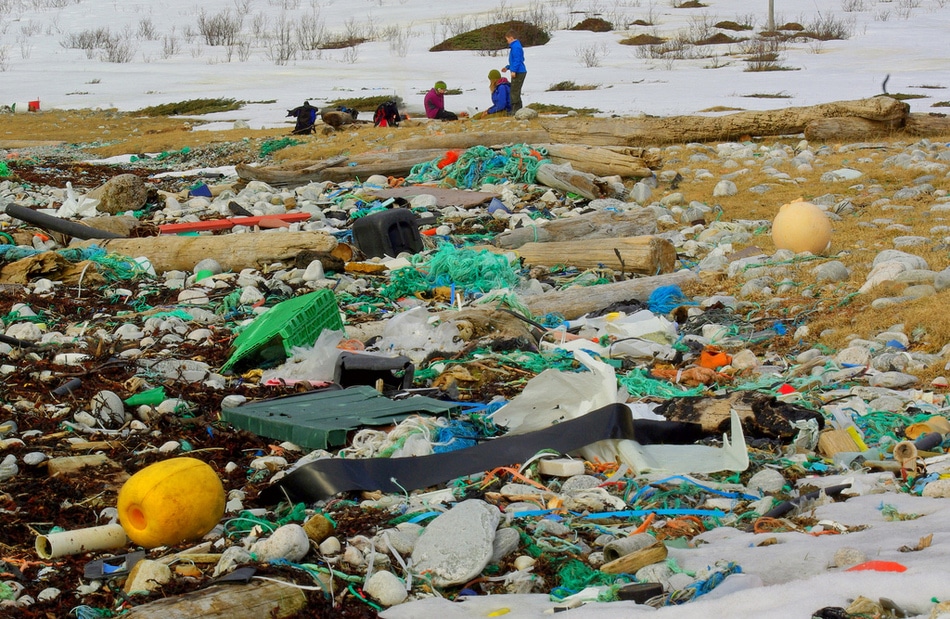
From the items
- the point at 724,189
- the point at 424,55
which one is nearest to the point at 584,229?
the point at 724,189

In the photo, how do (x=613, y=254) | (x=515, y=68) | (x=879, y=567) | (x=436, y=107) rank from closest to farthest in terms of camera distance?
1. (x=879, y=567)
2. (x=613, y=254)
3. (x=515, y=68)
4. (x=436, y=107)

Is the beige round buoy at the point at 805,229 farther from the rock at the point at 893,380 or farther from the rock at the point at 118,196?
the rock at the point at 118,196

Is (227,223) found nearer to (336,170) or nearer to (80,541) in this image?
(336,170)

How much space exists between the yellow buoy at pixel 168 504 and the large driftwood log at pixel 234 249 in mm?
4294

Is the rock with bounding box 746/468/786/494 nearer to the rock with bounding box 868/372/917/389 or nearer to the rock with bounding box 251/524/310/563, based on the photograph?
the rock with bounding box 868/372/917/389

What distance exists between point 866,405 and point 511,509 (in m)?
1.93

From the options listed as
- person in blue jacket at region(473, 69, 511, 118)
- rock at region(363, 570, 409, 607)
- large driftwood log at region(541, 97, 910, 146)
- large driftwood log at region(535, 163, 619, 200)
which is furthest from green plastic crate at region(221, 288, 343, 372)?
person in blue jacket at region(473, 69, 511, 118)

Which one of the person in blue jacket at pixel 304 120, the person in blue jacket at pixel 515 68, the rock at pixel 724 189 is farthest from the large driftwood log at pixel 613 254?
the person in blue jacket at pixel 515 68

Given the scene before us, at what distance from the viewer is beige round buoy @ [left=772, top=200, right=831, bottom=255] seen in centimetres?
706

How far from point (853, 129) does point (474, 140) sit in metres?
4.87

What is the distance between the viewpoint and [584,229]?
820cm

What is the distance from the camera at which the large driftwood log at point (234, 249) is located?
7453mm

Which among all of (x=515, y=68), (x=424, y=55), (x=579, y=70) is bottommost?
(x=515, y=68)

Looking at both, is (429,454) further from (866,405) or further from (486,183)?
(486,183)
